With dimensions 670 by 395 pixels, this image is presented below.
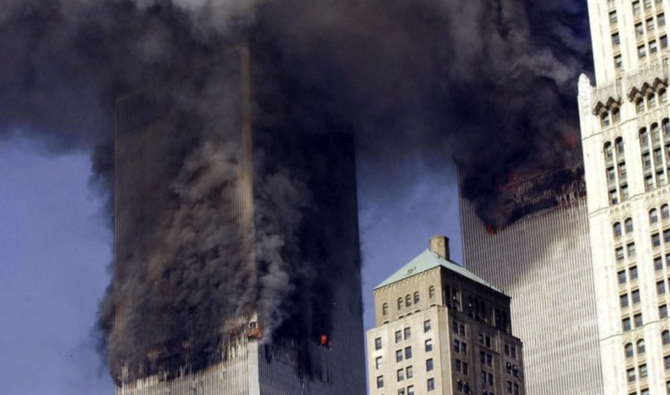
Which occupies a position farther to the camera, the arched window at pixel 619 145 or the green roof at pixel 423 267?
the green roof at pixel 423 267

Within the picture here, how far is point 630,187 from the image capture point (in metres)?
148

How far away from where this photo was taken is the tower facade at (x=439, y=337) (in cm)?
18512

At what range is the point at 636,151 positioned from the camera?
488 feet

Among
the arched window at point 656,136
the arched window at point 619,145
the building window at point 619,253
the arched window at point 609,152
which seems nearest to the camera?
the building window at point 619,253

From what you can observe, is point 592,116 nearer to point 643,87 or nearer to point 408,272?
point 643,87

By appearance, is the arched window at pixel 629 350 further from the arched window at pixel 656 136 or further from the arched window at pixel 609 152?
the arched window at pixel 656 136

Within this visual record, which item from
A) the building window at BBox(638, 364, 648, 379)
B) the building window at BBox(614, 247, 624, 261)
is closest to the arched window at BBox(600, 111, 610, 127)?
the building window at BBox(614, 247, 624, 261)

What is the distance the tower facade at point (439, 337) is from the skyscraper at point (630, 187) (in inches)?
1482

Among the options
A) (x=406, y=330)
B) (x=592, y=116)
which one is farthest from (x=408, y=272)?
(x=592, y=116)

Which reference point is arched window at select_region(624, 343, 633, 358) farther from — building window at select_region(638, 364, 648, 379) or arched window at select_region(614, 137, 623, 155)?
arched window at select_region(614, 137, 623, 155)

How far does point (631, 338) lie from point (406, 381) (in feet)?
144

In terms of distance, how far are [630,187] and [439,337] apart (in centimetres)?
4061

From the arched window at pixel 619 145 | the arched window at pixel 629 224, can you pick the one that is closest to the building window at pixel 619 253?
the arched window at pixel 629 224

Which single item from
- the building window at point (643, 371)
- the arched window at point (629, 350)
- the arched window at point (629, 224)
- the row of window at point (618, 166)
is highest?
the row of window at point (618, 166)
